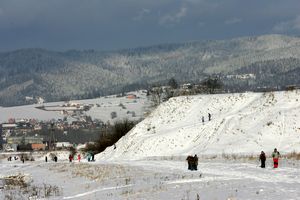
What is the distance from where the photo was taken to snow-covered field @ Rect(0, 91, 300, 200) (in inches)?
1188

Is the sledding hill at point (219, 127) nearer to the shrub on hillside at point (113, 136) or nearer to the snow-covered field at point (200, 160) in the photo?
the snow-covered field at point (200, 160)

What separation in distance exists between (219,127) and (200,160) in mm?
23144

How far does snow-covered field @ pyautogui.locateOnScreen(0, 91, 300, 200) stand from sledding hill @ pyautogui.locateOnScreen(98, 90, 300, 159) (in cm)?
14

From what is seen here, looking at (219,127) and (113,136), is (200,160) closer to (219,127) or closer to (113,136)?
(219,127)

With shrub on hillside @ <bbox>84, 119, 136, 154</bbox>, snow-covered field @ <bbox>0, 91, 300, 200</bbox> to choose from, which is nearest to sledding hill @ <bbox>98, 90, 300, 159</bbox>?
snow-covered field @ <bbox>0, 91, 300, 200</bbox>

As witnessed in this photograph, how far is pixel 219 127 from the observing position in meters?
83.6

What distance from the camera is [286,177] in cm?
3481

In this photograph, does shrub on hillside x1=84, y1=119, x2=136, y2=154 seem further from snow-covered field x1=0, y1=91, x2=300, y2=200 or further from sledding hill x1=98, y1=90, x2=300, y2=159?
snow-covered field x1=0, y1=91, x2=300, y2=200

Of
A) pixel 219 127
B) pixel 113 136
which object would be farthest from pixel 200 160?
pixel 113 136

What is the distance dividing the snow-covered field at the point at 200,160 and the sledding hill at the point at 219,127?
0.14m

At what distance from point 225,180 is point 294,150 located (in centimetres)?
3610

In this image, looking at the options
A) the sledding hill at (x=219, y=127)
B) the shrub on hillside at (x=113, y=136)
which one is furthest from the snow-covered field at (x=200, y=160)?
the shrub on hillside at (x=113, y=136)

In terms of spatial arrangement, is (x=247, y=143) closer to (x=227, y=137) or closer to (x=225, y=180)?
(x=227, y=137)

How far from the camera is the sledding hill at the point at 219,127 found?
7588cm
